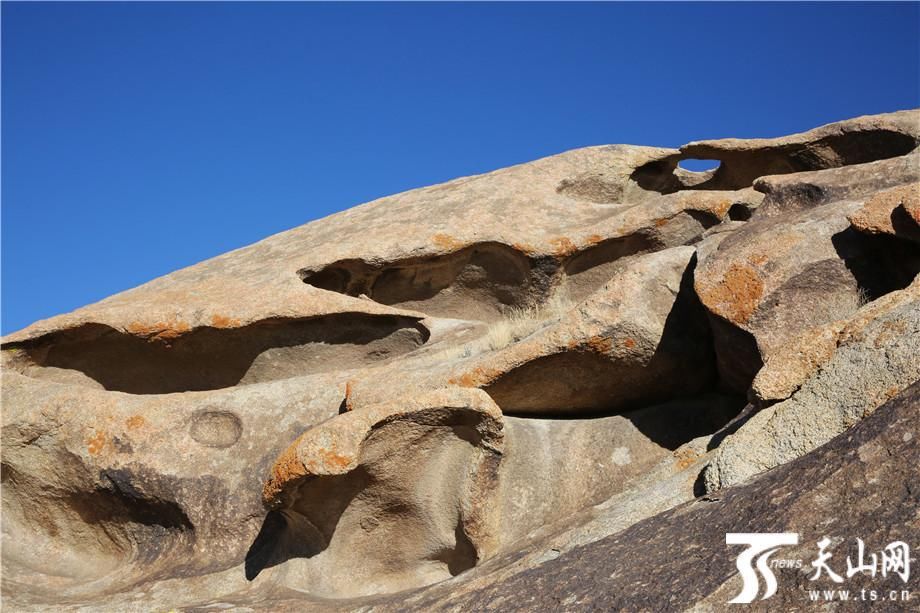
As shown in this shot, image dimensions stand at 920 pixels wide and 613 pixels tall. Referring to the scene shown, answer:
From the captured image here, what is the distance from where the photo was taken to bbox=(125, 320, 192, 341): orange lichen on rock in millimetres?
11820

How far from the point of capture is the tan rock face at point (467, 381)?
691cm

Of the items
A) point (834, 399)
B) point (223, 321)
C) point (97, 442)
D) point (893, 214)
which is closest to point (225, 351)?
point (223, 321)

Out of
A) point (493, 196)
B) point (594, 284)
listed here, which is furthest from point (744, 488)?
point (493, 196)

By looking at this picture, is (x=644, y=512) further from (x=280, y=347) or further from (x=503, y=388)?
(x=280, y=347)

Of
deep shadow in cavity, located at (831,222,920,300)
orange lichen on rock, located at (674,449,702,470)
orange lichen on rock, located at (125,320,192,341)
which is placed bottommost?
orange lichen on rock, located at (674,449,702,470)

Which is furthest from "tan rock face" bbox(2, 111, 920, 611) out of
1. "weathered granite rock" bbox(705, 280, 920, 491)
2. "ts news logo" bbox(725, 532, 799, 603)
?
"ts news logo" bbox(725, 532, 799, 603)

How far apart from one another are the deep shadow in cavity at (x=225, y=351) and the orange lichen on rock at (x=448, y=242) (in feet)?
3.04

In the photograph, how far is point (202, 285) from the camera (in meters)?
12.6

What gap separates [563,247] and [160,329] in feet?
14.8

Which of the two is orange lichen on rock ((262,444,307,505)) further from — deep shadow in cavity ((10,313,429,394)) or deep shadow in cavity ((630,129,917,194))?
deep shadow in cavity ((630,129,917,194))

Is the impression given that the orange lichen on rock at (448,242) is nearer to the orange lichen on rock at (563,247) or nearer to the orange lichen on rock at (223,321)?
the orange lichen on rock at (563,247)

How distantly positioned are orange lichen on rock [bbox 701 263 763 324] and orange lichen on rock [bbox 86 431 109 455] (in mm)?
6030

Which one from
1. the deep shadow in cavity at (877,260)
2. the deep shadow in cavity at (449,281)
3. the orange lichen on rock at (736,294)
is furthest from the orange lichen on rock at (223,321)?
the deep shadow in cavity at (877,260)

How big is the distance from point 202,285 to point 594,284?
4.56 meters
